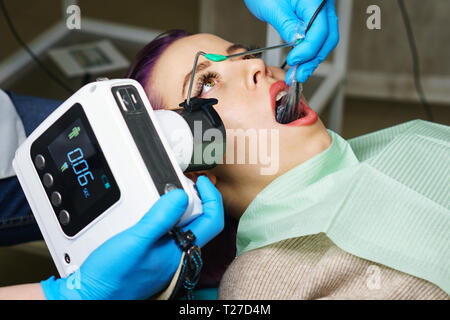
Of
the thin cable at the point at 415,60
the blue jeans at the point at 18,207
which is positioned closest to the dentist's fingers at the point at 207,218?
the blue jeans at the point at 18,207

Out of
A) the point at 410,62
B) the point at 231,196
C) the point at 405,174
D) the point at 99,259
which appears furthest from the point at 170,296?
the point at 410,62

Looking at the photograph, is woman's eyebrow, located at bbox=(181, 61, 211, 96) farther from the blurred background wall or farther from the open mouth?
the blurred background wall

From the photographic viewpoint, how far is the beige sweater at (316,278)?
94 cm

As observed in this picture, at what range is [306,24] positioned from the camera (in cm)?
115

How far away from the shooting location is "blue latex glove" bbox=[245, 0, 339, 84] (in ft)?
3.64

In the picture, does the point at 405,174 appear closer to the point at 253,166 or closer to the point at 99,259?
the point at 253,166

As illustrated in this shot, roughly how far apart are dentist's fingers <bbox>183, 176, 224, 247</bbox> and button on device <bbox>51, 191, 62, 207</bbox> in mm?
243

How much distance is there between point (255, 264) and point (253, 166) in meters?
0.22

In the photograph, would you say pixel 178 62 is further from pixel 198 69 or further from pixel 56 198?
pixel 56 198

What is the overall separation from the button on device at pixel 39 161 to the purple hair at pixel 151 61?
322 mm
